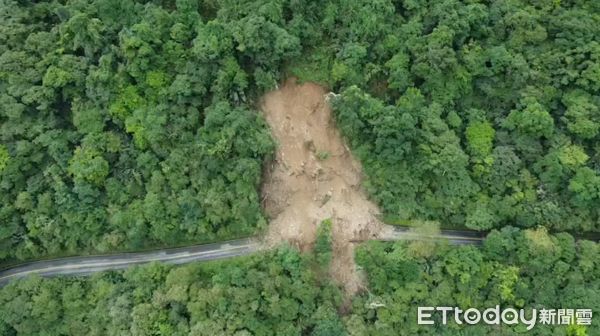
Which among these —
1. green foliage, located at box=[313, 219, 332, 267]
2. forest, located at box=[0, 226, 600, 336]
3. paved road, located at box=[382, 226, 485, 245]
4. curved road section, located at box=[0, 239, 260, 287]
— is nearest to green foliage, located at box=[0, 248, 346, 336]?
forest, located at box=[0, 226, 600, 336]

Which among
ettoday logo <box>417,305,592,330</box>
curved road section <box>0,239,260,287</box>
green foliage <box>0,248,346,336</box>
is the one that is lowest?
ettoday logo <box>417,305,592,330</box>

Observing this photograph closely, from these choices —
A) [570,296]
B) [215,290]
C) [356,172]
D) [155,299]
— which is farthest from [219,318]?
[570,296]

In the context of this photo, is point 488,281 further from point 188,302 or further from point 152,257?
point 152,257

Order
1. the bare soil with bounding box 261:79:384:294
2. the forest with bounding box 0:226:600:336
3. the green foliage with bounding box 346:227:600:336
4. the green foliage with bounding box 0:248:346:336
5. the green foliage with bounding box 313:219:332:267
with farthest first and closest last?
the bare soil with bounding box 261:79:384:294 < the green foliage with bounding box 313:219:332:267 < the green foliage with bounding box 346:227:600:336 < the forest with bounding box 0:226:600:336 < the green foliage with bounding box 0:248:346:336

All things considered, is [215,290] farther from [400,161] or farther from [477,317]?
[477,317]

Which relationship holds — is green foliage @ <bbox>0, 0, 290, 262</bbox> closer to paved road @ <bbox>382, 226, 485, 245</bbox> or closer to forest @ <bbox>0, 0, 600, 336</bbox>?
forest @ <bbox>0, 0, 600, 336</bbox>

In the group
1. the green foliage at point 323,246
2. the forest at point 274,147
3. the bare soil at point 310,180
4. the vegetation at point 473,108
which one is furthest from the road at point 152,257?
the green foliage at point 323,246
